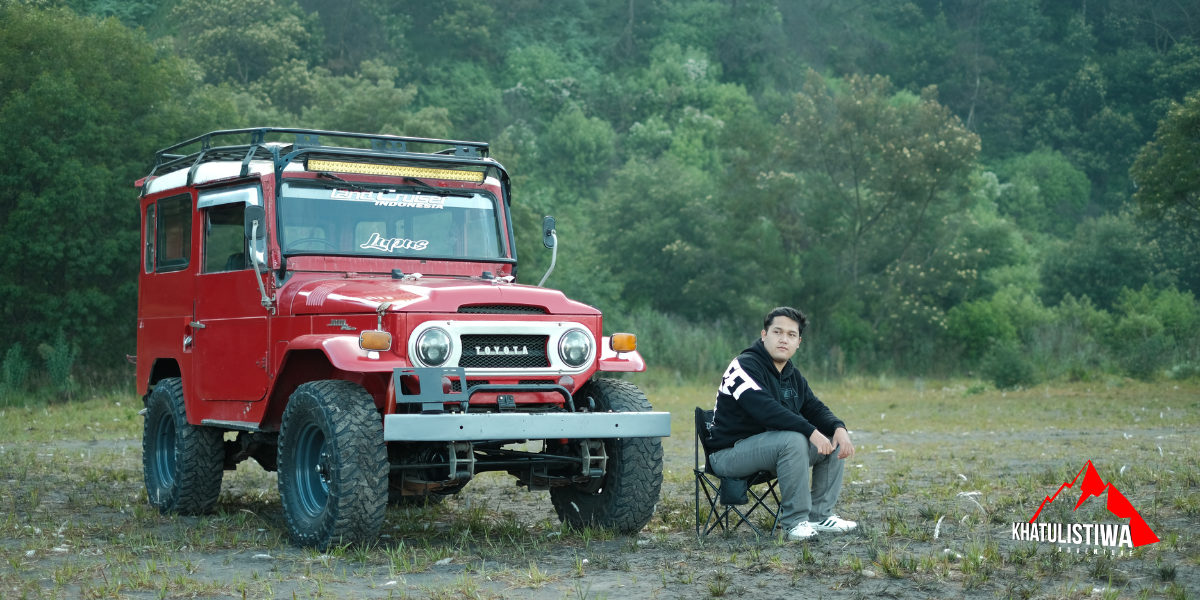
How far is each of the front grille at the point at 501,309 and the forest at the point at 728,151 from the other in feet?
51.5

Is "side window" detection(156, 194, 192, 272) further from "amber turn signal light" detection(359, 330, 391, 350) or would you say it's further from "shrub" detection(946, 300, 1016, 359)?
"shrub" detection(946, 300, 1016, 359)

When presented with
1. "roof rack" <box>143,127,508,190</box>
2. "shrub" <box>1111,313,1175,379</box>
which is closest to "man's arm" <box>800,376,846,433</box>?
"roof rack" <box>143,127,508,190</box>

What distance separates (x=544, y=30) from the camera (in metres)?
63.9

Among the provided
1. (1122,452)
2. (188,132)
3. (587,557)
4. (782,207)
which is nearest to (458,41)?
(782,207)

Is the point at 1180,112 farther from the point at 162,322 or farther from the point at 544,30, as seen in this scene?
the point at 544,30

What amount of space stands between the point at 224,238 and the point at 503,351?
2.78 m

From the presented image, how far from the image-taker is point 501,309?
7488 mm

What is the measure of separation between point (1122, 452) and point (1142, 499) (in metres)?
3.95

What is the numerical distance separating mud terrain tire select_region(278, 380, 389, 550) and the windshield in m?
1.36

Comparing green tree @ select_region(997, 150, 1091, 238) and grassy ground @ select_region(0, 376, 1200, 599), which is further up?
green tree @ select_region(997, 150, 1091, 238)

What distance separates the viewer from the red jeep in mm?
7031

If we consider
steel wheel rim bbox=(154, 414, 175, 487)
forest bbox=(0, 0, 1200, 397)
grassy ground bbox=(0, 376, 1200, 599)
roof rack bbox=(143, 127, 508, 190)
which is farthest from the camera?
forest bbox=(0, 0, 1200, 397)

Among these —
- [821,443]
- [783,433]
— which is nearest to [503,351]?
[783,433]

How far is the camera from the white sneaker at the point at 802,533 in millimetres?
7098
